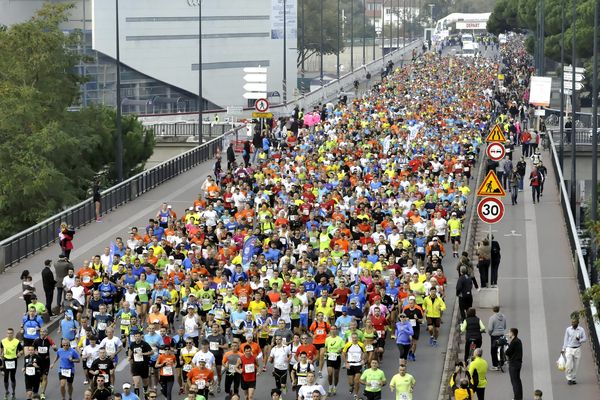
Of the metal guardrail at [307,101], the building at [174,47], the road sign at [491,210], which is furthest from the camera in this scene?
the building at [174,47]

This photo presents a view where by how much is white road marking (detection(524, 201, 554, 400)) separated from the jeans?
0.62 metres

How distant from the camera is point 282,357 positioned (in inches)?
922

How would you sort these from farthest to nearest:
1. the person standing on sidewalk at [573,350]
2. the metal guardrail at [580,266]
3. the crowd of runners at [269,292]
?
the metal guardrail at [580,266]
the person standing on sidewalk at [573,350]
the crowd of runners at [269,292]

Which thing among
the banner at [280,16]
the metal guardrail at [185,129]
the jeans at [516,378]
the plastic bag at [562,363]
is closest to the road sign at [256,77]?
the metal guardrail at [185,129]

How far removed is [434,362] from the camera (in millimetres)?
26062

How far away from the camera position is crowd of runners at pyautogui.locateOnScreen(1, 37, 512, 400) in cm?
2331

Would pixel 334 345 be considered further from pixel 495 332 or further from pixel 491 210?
pixel 491 210

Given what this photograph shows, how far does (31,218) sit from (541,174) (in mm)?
15866

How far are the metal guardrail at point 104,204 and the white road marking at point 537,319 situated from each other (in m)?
11.4

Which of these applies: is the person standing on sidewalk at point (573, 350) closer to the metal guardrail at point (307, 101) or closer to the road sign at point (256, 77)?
the road sign at point (256, 77)

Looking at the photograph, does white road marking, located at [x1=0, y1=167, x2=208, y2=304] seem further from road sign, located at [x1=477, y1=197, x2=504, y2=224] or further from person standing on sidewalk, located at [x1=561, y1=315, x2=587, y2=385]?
person standing on sidewalk, located at [x1=561, y1=315, x2=587, y2=385]

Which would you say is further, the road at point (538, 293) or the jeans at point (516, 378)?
the road at point (538, 293)

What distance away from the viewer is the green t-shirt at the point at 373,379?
72.2 ft

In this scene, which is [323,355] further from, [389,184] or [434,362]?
[389,184]
